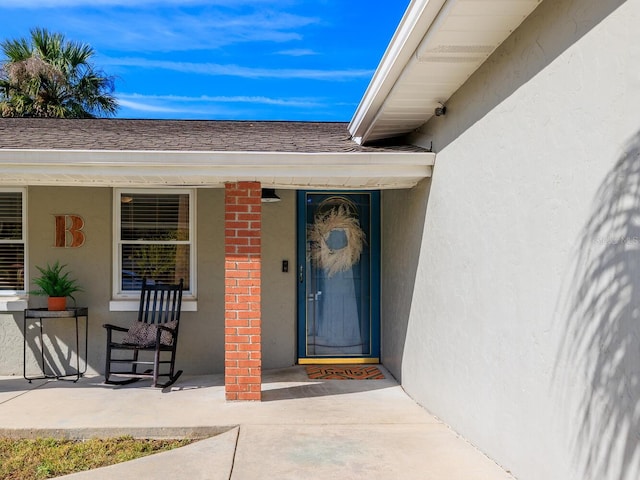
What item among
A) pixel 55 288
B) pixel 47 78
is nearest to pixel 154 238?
pixel 55 288

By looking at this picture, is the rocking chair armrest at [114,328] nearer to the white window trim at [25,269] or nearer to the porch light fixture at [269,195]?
the white window trim at [25,269]

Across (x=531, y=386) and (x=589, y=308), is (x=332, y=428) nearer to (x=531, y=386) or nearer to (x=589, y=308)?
(x=531, y=386)

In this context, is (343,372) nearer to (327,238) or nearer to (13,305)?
(327,238)

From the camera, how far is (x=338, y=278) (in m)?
7.76

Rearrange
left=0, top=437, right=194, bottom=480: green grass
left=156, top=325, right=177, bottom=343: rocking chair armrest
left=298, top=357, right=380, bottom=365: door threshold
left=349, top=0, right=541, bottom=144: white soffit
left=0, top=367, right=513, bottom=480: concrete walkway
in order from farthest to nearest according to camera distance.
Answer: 1. left=298, top=357, right=380, bottom=365: door threshold
2. left=156, top=325, right=177, bottom=343: rocking chair armrest
3. left=0, top=437, right=194, bottom=480: green grass
4. left=0, top=367, right=513, bottom=480: concrete walkway
5. left=349, top=0, right=541, bottom=144: white soffit

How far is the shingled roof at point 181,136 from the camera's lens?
217 inches

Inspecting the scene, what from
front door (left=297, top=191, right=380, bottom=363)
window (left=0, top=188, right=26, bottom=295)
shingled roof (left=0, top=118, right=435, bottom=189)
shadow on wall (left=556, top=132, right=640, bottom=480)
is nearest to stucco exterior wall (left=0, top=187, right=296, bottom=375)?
window (left=0, top=188, right=26, bottom=295)

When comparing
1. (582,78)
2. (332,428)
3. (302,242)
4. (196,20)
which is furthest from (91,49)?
(582,78)

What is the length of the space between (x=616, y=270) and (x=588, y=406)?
722 mm

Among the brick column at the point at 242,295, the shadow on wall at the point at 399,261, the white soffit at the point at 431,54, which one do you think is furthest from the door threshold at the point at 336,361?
the white soffit at the point at 431,54

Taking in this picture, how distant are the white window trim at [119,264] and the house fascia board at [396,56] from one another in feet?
8.59

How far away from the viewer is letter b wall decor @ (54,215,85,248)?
280 inches

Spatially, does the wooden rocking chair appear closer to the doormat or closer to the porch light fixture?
the porch light fixture

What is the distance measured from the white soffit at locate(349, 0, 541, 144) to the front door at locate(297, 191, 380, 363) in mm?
2136
